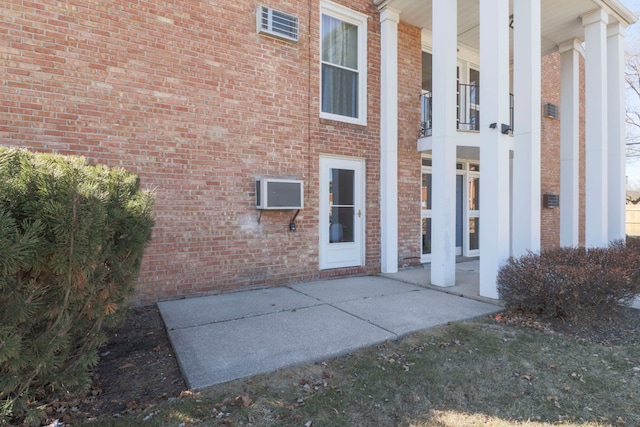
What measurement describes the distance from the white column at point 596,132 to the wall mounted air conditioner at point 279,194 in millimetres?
5596

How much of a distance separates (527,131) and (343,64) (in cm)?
329

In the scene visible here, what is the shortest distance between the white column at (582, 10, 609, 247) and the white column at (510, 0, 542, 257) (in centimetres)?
272

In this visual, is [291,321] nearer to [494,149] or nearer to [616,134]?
[494,149]

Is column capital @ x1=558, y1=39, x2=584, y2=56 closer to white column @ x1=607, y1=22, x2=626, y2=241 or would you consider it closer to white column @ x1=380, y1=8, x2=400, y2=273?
white column @ x1=607, y1=22, x2=626, y2=241

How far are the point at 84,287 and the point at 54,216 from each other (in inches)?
19.3

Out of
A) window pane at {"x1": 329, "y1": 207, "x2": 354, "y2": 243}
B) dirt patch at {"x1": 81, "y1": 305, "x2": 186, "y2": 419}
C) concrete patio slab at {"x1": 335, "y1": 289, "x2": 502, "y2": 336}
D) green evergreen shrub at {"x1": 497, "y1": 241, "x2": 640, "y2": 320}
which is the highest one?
window pane at {"x1": 329, "y1": 207, "x2": 354, "y2": 243}

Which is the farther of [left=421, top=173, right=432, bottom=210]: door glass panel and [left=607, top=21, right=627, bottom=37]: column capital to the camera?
[left=421, top=173, right=432, bottom=210]: door glass panel

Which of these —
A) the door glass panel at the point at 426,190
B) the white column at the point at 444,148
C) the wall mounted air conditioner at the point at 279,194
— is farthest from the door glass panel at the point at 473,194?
the wall mounted air conditioner at the point at 279,194

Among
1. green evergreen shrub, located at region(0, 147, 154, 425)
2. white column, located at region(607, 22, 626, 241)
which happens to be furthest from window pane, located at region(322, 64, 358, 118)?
white column, located at region(607, 22, 626, 241)

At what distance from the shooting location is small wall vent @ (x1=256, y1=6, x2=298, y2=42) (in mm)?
5591

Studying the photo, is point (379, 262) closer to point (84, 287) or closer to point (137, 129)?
point (137, 129)

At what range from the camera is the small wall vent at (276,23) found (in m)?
5.59

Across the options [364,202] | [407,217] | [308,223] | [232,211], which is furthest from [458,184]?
[232,211]

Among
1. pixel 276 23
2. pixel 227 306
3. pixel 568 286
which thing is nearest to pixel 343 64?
pixel 276 23
